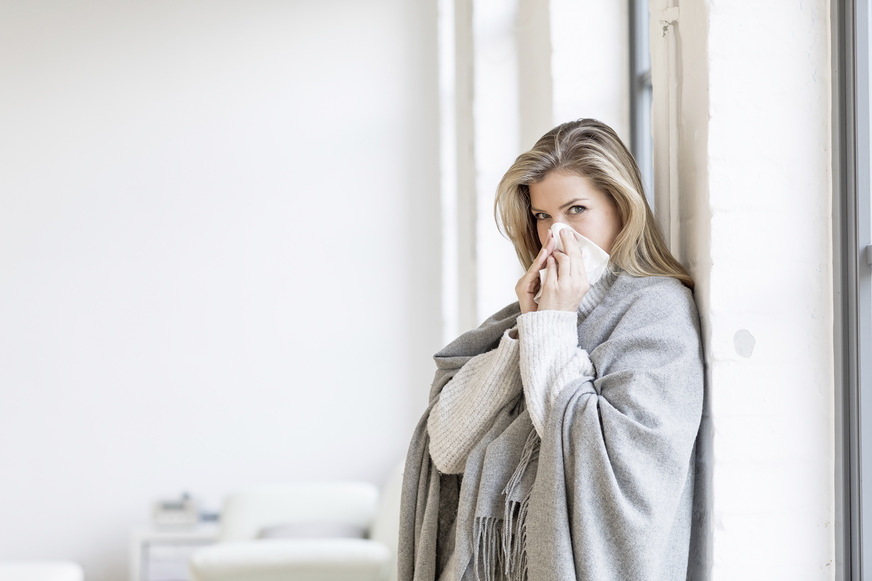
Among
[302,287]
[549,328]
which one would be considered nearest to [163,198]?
[302,287]

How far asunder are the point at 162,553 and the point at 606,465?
310 centimetres

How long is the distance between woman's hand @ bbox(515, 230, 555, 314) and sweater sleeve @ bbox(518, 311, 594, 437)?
3.4 inches

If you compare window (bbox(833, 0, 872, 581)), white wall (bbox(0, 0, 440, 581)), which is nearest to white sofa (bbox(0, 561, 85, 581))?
white wall (bbox(0, 0, 440, 581))

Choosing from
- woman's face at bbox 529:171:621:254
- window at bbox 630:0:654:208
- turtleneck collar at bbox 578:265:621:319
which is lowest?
turtleneck collar at bbox 578:265:621:319

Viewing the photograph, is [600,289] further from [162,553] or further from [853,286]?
[162,553]

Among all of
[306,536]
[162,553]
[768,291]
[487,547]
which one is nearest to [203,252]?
[162,553]

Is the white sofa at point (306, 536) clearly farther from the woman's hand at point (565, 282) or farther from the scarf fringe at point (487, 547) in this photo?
the woman's hand at point (565, 282)

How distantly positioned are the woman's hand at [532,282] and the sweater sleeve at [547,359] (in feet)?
0.29

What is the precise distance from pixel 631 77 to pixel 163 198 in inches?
102

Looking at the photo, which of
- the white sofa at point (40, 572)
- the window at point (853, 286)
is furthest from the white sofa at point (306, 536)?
the window at point (853, 286)

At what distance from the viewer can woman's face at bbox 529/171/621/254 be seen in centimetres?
146

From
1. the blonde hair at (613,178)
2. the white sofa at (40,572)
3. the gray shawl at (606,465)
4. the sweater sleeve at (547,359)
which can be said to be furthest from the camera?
the white sofa at (40,572)

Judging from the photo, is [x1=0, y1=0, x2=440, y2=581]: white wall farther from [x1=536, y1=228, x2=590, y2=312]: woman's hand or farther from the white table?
[x1=536, y1=228, x2=590, y2=312]: woman's hand

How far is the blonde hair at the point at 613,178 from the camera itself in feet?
4.68
